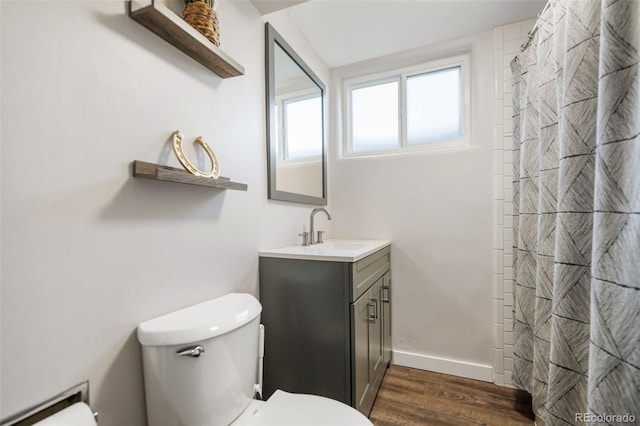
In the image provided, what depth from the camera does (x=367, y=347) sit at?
1.57m

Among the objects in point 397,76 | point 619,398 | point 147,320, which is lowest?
point 619,398

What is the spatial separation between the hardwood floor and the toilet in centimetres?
81

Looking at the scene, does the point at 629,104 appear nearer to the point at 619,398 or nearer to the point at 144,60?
the point at 619,398

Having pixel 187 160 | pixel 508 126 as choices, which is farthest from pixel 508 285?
pixel 187 160

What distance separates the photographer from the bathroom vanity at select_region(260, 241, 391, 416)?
1.33 metres

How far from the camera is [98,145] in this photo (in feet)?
2.64

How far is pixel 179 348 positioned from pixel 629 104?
4.58 ft

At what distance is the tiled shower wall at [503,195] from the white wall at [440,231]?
42 millimetres

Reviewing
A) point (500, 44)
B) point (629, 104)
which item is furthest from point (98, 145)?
point (500, 44)

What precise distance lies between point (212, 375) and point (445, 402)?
1515mm

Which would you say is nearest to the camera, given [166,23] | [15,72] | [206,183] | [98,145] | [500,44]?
[15,72]

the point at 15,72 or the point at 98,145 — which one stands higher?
the point at 15,72

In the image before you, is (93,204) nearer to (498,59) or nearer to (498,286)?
(498,286)

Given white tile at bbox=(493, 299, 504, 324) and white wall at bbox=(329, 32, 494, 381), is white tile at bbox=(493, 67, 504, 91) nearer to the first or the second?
white wall at bbox=(329, 32, 494, 381)
